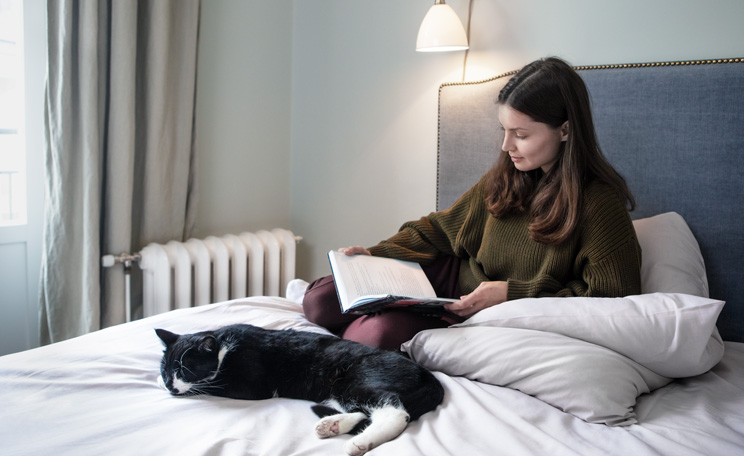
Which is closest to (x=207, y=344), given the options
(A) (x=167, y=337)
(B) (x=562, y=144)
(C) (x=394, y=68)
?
(A) (x=167, y=337)

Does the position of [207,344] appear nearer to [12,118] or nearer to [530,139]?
[530,139]

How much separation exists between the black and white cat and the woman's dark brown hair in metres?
0.53

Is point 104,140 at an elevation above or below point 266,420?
above

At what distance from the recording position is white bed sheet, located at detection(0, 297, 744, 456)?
38.5 inches

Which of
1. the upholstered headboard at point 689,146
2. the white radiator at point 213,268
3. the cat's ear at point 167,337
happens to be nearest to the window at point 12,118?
the white radiator at point 213,268

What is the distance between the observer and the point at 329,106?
263 cm

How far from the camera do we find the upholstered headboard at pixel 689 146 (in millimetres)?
1629

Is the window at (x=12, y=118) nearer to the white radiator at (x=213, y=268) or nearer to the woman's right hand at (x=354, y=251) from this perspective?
the white radiator at (x=213, y=268)

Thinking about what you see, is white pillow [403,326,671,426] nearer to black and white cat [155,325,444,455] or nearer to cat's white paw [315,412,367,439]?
black and white cat [155,325,444,455]

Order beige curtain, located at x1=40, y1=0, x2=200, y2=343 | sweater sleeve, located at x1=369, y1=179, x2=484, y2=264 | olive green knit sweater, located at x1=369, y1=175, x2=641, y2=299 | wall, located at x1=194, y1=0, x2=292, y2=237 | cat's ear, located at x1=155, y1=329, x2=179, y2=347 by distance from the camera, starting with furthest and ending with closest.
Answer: wall, located at x1=194, y1=0, x2=292, y2=237, beige curtain, located at x1=40, y1=0, x2=200, y2=343, sweater sleeve, located at x1=369, y1=179, x2=484, y2=264, olive green knit sweater, located at x1=369, y1=175, x2=641, y2=299, cat's ear, located at x1=155, y1=329, x2=179, y2=347

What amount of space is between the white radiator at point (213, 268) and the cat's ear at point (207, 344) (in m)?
0.97

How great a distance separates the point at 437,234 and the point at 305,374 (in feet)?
2.51

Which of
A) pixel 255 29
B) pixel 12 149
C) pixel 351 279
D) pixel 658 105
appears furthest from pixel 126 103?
pixel 658 105

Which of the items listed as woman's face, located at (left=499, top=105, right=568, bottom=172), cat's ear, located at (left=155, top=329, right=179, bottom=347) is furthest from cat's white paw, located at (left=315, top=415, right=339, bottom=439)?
woman's face, located at (left=499, top=105, right=568, bottom=172)
